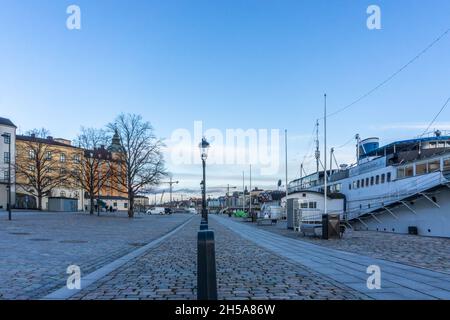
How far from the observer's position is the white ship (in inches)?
1121

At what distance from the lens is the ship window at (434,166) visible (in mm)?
30163

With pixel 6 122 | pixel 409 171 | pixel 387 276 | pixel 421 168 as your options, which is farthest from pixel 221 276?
pixel 6 122

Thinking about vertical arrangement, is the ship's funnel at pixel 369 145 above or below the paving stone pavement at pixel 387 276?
above

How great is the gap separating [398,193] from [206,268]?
31.0m

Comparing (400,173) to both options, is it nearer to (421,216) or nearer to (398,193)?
(398,193)

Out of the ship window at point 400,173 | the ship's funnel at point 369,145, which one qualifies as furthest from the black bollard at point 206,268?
the ship's funnel at point 369,145

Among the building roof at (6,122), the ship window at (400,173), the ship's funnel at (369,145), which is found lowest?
the ship window at (400,173)

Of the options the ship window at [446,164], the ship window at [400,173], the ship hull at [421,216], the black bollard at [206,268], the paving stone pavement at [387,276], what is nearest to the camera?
the black bollard at [206,268]

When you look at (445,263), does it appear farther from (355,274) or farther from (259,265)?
(259,265)

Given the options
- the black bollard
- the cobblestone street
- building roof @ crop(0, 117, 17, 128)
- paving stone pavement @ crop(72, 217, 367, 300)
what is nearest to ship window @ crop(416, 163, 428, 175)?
the cobblestone street

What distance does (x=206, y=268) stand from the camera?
536 cm

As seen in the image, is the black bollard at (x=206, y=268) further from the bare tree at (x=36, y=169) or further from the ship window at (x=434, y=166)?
the bare tree at (x=36, y=169)

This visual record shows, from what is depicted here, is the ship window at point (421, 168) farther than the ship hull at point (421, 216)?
Yes
